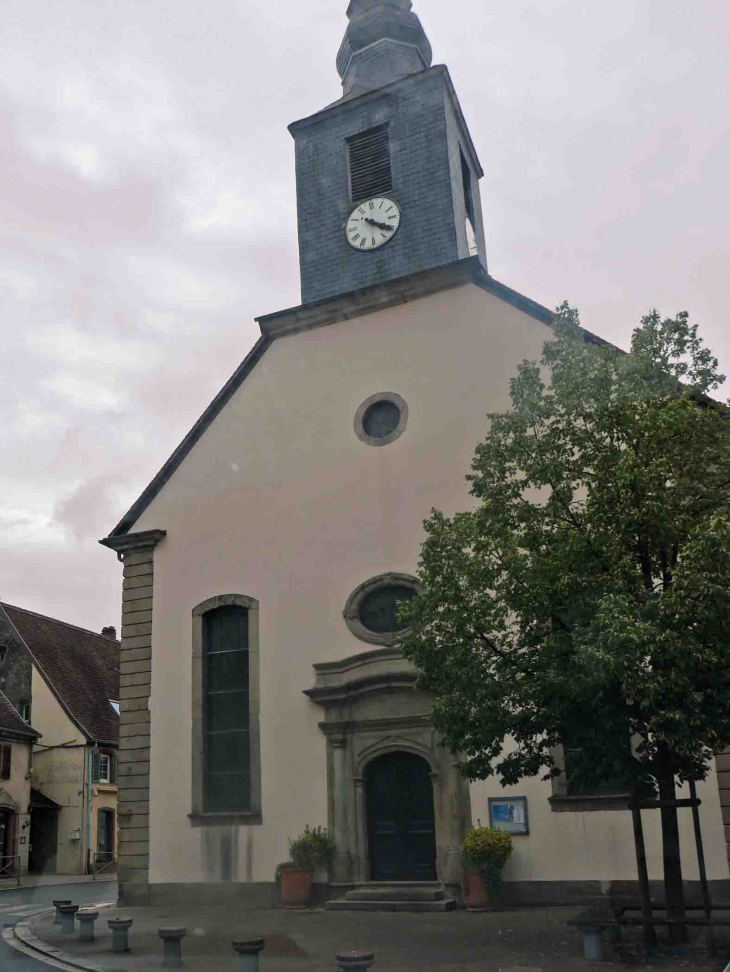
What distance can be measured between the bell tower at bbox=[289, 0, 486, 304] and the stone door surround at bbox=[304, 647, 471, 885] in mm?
7572

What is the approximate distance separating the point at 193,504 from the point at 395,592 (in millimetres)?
4704

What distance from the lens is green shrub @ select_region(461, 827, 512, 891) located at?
14711 millimetres

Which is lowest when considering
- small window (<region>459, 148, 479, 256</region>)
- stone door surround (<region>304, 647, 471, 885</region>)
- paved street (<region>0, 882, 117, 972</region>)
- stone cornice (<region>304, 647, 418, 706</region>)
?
paved street (<region>0, 882, 117, 972</region>)

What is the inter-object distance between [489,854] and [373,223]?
12.6 meters

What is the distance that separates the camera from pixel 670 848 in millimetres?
10602

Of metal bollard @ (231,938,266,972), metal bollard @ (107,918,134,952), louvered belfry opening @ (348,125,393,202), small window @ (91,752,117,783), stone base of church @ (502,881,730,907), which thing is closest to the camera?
metal bollard @ (231,938,266,972)

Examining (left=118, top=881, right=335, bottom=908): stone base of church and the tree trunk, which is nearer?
the tree trunk

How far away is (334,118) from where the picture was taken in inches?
878

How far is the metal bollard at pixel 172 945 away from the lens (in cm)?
1098

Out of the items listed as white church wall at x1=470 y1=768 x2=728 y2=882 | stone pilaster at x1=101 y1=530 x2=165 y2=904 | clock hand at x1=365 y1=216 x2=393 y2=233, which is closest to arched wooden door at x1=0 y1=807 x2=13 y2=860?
stone pilaster at x1=101 y1=530 x2=165 y2=904

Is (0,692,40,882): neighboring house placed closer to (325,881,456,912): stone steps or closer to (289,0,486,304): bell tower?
(325,881,456,912): stone steps

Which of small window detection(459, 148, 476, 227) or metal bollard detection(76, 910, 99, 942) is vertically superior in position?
small window detection(459, 148, 476, 227)

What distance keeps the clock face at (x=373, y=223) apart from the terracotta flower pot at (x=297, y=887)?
474 inches

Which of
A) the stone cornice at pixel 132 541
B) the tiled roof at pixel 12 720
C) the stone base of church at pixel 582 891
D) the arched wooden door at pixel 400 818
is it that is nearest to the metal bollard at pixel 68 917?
the arched wooden door at pixel 400 818
